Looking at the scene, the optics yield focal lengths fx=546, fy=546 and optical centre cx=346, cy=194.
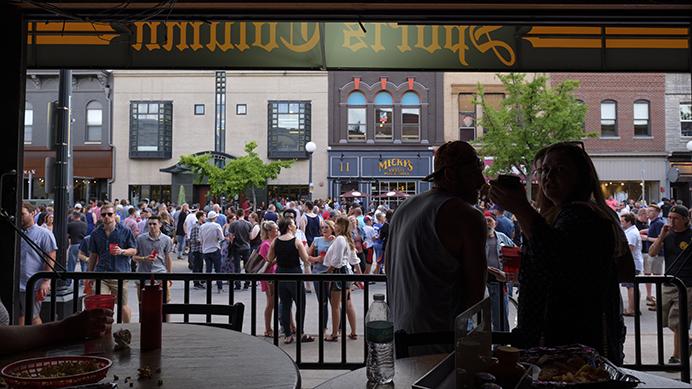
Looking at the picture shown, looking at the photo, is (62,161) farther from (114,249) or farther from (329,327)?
A: (329,327)

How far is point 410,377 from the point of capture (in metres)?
1.97

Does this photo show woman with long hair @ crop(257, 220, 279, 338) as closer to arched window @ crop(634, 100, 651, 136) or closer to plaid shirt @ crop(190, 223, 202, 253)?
plaid shirt @ crop(190, 223, 202, 253)

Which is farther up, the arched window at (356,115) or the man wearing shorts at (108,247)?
the arched window at (356,115)

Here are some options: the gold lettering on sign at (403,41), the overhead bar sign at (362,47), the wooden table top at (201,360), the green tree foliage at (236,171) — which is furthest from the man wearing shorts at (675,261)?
the green tree foliage at (236,171)

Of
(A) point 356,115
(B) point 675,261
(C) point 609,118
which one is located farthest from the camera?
(A) point 356,115

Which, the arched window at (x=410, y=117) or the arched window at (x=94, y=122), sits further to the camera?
the arched window at (x=94, y=122)

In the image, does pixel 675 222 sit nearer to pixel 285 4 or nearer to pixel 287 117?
pixel 285 4

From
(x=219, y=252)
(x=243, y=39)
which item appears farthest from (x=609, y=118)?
(x=243, y=39)

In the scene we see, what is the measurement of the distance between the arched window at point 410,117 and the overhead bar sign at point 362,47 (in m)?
25.9

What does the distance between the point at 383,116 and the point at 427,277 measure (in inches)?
1136

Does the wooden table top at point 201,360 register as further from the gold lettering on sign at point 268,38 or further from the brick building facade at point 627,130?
the brick building facade at point 627,130

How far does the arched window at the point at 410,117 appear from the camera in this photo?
30797mm

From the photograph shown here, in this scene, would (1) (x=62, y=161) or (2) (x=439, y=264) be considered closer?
(2) (x=439, y=264)

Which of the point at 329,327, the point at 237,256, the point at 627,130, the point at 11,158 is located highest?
the point at 627,130
